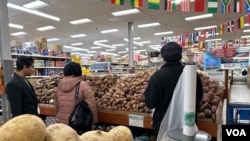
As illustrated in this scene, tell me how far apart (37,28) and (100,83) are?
32.0ft

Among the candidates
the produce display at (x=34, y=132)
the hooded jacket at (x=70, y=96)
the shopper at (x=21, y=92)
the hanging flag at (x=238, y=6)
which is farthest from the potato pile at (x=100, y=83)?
the hanging flag at (x=238, y=6)

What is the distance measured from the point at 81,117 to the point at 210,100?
143 cm

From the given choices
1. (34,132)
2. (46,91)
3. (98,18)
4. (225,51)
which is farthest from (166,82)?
(225,51)

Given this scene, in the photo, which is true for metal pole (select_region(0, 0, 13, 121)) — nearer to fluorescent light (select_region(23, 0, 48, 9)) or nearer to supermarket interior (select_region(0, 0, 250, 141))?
supermarket interior (select_region(0, 0, 250, 141))

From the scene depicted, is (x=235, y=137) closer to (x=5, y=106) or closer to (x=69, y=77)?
(x=69, y=77)

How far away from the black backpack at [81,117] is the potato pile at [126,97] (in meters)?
0.43

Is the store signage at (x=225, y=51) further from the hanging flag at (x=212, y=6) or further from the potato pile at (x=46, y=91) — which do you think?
the potato pile at (x=46, y=91)

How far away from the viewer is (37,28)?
38.9 feet

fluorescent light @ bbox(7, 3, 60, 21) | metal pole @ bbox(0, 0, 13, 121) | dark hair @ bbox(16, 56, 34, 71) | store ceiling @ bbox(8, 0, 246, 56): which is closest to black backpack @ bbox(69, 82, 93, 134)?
dark hair @ bbox(16, 56, 34, 71)

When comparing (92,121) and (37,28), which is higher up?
(37,28)

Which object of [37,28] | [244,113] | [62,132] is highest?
[37,28]

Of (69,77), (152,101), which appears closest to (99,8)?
(69,77)

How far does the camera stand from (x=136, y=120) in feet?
8.59

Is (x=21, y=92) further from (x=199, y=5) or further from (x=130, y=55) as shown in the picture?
(x=130, y=55)
